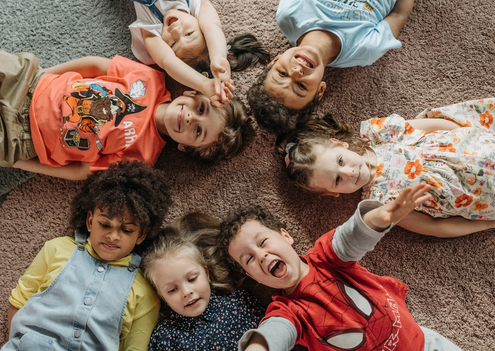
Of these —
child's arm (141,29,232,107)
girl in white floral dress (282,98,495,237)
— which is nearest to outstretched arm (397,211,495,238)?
girl in white floral dress (282,98,495,237)

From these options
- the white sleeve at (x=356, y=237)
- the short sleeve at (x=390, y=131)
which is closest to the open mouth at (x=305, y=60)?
the short sleeve at (x=390, y=131)

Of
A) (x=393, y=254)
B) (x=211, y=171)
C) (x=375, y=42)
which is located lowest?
(x=393, y=254)

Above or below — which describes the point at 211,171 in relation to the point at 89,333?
above

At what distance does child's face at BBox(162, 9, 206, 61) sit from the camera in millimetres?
1417

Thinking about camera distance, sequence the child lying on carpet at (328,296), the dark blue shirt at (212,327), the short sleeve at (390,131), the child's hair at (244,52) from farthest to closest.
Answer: the child's hair at (244,52) → the short sleeve at (390,131) → the dark blue shirt at (212,327) → the child lying on carpet at (328,296)

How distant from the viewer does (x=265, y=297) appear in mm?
1443

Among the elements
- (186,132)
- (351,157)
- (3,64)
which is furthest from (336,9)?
(3,64)

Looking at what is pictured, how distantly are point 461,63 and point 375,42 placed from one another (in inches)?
15.5

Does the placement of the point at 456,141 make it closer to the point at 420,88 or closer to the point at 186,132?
the point at 420,88

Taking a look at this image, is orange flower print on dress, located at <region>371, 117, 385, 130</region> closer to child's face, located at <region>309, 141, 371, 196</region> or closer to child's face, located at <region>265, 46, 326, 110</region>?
child's face, located at <region>309, 141, 371, 196</region>

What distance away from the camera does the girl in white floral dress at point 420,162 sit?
4.30ft

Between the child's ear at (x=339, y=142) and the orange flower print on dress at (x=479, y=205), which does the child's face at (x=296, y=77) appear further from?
the orange flower print on dress at (x=479, y=205)

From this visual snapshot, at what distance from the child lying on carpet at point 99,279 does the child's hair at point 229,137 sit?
0.20 metres

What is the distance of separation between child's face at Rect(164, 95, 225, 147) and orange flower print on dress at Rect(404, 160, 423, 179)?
693mm
